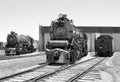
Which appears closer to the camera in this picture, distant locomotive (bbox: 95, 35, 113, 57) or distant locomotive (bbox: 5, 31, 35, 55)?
distant locomotive (bbox: 95, 35, 113, 57)

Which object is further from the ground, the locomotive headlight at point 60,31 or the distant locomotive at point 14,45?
the locomotive headlight at point 60,31

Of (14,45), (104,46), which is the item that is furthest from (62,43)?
(14,45)

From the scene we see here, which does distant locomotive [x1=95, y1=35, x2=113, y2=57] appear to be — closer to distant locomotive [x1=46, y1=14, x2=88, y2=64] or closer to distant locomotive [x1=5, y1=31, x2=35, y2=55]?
distant locomotive [x1=5, y1=31, x2=35, y2=55]

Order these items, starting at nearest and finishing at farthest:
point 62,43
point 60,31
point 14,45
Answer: point 62,43 → point 60,31 → point 14,45

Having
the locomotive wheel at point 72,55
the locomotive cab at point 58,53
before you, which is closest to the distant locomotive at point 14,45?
the locomotive wheel at point 72,55

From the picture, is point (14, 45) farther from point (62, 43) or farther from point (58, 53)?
point (58, 53)

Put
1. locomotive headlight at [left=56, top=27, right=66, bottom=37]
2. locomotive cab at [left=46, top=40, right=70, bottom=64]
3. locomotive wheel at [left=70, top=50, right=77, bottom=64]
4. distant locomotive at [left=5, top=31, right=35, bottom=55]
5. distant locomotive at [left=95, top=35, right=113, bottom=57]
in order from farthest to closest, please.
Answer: distant locomotive at [left=5, top=31, right=35, bottom=55] < distant locomotive at [left=95, top=35, right=113, bottom=57] < locomotive headlight at [left=56, top=27, right=66, bottom=37] < locomotive wheel at [left=70, top=50, right=77, bottom=64] < locomotive cab at [left=46, top=40, right=70, bottom=64]

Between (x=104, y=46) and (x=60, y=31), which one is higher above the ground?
(x=60, y=31)

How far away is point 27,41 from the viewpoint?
39094mm

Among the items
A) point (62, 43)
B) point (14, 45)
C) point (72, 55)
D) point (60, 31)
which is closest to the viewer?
point (62, 43)

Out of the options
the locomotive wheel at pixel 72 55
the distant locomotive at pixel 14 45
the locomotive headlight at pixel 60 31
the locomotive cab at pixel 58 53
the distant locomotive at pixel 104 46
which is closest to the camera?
the locomotive cab at pixel 58 53

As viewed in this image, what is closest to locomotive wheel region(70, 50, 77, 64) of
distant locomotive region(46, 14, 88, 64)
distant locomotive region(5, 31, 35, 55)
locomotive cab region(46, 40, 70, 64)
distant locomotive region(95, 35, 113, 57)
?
distant locomotive region(46, 14, 88, 64)

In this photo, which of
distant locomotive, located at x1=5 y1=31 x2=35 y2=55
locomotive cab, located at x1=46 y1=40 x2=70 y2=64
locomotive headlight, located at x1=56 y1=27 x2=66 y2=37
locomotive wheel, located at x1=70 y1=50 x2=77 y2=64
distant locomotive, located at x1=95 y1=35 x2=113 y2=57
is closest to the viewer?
locomotive cab, located at x1=46 y1=40 x2=70 y2=64

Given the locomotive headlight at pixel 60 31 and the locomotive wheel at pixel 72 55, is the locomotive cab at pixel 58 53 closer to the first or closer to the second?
the locomotive wheel at pixel 72 55
